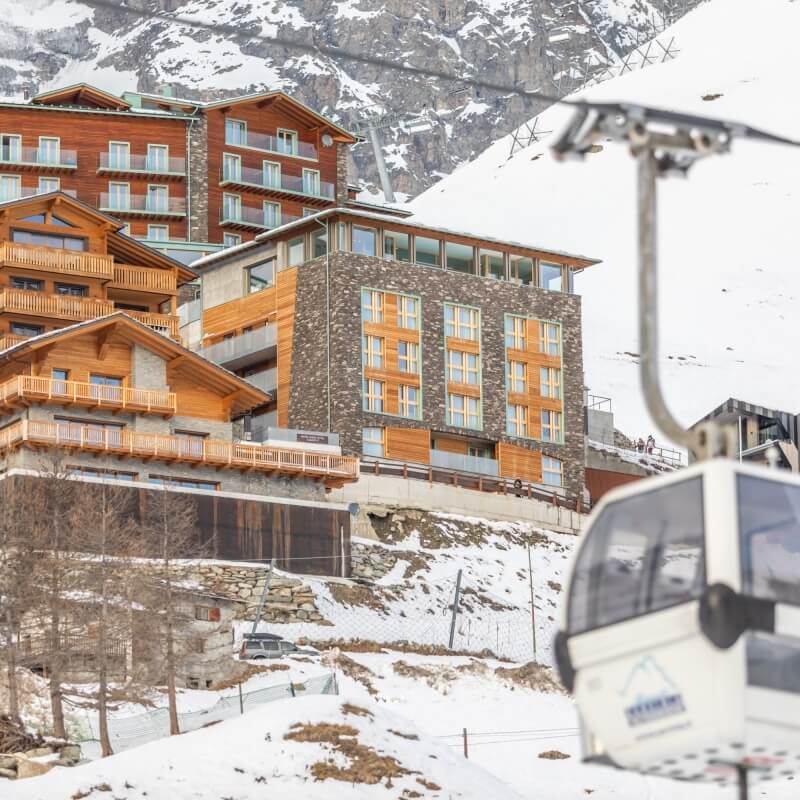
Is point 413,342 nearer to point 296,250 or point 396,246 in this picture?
point 396,246

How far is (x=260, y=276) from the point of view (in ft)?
296

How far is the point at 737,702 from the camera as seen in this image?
18.8 meters

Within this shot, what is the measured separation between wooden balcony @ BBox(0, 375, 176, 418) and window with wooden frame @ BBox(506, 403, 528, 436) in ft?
58.9

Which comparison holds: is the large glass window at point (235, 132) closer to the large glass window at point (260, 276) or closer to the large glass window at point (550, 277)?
the large glass window at point (260, 276)

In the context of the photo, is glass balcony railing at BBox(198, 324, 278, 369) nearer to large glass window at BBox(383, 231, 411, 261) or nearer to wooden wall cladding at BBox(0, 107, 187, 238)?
large glass window at BBox(383, 231, 411, 261)

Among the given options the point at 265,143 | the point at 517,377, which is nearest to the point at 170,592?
the point at 517,377

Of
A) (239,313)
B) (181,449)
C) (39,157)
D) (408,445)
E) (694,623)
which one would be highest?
(39,157)

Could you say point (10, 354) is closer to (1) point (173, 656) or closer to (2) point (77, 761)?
(1) point (173, 656)

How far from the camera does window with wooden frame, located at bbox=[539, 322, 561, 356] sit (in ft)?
294

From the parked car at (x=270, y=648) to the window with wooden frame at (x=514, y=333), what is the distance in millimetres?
30089

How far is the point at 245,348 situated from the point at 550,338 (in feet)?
43.1

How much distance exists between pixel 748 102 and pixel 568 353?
91.2 meters

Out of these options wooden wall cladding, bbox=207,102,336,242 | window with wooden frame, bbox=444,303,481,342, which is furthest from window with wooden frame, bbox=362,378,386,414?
wooden wall cladding, bbox=207,102,336,242

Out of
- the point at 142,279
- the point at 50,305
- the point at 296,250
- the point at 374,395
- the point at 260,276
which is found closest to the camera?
the point at 50,305
